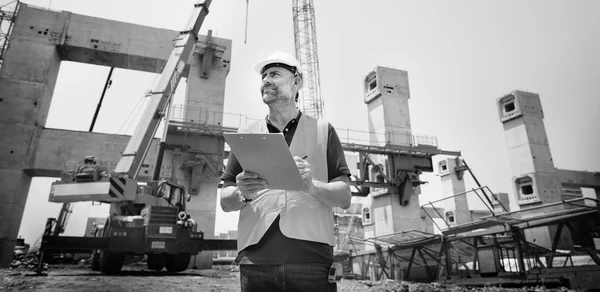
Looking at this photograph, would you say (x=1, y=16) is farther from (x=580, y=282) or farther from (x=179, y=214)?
(x=580, y=282)

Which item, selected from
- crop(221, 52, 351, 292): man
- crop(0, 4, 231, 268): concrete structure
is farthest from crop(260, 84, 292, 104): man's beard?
crop(0, 4, 231, 268): concrete structure

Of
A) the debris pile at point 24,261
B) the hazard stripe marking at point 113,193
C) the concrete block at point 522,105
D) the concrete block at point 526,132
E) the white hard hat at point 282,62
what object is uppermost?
→ the concrete block at point 522,105

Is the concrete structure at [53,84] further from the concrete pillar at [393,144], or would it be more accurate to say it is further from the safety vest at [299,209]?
the safety vest at [299,209]

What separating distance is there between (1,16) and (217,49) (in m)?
11.7

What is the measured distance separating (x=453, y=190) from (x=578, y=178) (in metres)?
9.29

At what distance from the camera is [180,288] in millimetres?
7812

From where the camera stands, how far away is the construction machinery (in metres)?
10.7

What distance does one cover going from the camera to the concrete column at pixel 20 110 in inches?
697

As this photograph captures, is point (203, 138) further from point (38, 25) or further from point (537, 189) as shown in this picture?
Result: point (537, 189)

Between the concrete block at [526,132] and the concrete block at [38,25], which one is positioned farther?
the concrete block at [526,132]

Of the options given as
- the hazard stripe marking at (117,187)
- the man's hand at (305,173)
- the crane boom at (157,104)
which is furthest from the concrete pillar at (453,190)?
the man's hand at (305,173)

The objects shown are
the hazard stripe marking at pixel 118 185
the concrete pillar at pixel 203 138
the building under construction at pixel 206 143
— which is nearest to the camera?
the hazard stripe marking at pixel 118 185

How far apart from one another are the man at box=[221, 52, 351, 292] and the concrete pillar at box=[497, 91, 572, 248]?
23.7 m

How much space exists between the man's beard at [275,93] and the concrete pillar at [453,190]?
32112mm
